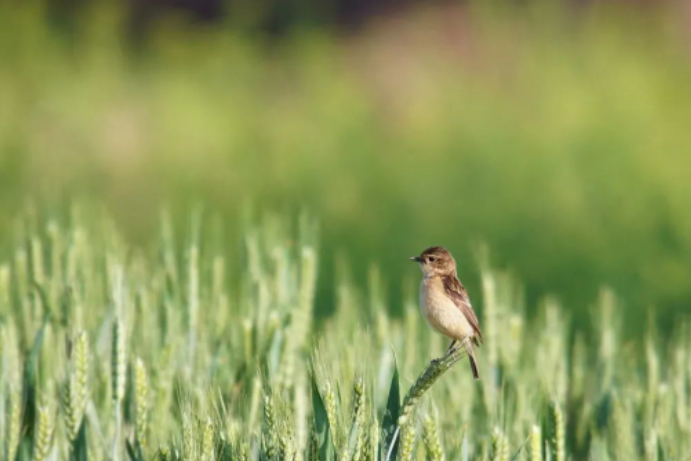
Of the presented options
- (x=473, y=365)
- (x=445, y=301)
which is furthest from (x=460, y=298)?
(x=473, y=365)

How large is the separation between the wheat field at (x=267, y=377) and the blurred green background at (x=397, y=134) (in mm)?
3065

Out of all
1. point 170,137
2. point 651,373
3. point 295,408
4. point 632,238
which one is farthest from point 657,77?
point 295,408

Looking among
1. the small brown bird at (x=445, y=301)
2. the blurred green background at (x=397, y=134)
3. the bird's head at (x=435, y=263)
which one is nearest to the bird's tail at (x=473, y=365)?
the small brown bird at (x=445, y=301)

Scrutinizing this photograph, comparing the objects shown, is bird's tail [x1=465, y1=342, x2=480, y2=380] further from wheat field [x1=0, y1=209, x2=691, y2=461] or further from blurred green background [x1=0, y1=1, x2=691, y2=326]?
blurred green background [x1=0, y1=1, x2=691, y2=326]

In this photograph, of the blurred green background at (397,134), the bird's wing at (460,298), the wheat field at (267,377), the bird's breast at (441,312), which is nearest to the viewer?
the wheat field at (267,377)

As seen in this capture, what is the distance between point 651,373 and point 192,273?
4.15 feet

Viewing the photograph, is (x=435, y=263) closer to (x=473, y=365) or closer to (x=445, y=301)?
(x=445, y=301)

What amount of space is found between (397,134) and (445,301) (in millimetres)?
5893

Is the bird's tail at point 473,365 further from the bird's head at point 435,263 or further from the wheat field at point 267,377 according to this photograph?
the bird's head at point 435,263

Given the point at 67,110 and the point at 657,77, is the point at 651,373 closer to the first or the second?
the point at 657,77

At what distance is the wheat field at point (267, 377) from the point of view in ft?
8.45

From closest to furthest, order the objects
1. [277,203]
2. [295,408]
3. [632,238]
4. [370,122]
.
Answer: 1. [295,408]
2. [632,238]
3. [277,203]
4. [370,122]

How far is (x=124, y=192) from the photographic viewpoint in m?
9.30

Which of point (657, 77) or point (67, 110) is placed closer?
point (657, 77)
